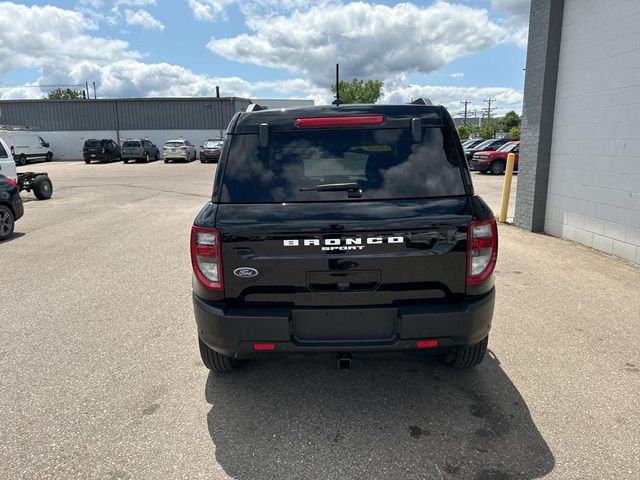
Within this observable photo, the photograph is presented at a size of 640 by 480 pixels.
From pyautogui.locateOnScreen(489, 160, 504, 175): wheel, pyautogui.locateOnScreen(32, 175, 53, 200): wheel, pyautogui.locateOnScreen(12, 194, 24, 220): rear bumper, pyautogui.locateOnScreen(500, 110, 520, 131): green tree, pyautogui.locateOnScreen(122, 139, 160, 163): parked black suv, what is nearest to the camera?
pyautogui.locateOnScreen(12, 194, 24, 220): rear bumper

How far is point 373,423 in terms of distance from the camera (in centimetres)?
296

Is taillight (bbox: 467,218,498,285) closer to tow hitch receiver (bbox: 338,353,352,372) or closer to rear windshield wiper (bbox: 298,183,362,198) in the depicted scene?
rear windshield wiper (bbox: 298,183,362,198)

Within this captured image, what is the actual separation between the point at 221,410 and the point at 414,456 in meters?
1.28

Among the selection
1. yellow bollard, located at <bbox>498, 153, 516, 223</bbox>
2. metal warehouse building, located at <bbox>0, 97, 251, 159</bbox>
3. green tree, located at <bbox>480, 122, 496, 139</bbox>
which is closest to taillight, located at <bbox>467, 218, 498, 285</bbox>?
yellow bollard, located at <bbox>498, 153, 516, 223</bbox>

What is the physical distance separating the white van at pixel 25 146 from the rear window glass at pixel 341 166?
1279 inches

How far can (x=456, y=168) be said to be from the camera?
2.88 meters

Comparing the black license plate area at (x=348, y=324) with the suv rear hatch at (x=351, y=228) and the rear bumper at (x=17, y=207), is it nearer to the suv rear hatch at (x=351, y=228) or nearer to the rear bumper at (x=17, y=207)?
the suv rear hatch at (x=351, y=228)

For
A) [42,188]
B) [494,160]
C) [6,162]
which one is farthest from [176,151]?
[6,162]

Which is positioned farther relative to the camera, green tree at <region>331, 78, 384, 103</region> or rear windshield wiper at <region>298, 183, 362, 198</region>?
green tree at <region>331, 78, 384, 103</region>

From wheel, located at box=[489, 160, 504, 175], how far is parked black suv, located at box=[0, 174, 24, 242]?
63.7 ft

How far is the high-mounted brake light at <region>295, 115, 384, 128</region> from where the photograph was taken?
2.95m

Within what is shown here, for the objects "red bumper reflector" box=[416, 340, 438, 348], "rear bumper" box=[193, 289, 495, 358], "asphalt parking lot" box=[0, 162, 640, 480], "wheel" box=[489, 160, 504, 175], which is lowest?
"asphalt parking lot" box=[0, 162, 640, 480]

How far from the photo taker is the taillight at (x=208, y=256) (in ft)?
9.09

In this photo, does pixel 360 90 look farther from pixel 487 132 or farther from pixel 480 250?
pixel 480 250
